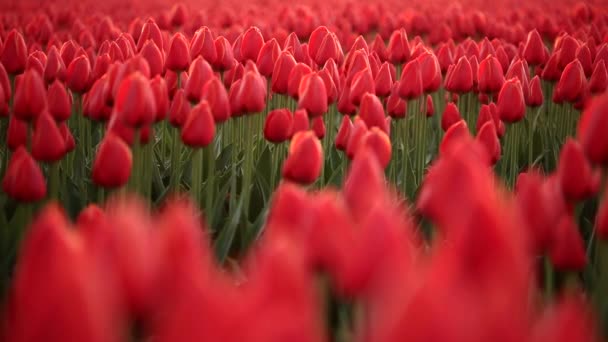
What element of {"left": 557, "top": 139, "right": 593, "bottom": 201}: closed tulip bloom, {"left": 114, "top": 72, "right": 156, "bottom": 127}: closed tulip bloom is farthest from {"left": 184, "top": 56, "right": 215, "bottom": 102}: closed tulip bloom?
{"left": 557, "top": 139, "right": 593, "bottom": 201}: closed tulip bloom

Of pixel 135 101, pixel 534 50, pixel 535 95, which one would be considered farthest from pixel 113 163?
pixel 534 50

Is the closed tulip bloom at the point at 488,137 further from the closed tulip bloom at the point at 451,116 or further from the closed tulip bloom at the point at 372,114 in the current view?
the closed tulip bloom at the point at 451,116

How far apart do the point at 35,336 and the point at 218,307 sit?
0.49 ft

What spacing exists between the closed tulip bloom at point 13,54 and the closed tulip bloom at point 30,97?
942 mm

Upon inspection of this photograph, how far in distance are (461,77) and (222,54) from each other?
1.06 metres

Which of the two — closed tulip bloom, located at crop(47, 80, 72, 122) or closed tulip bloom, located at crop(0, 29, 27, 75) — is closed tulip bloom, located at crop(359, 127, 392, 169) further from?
closed tulip bloom, located at crop(0, 29, 27, 75)

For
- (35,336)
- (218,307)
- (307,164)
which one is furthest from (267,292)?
(307,164)

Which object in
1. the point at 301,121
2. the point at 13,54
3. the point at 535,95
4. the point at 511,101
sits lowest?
the point at 535,95

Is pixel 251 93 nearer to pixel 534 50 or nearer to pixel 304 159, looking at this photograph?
pixel 304 159

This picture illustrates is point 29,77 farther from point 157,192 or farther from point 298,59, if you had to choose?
point 298,59

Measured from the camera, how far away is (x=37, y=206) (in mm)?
2182

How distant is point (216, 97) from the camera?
7.55 ft

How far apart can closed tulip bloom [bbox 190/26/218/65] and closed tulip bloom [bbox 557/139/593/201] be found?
200 cm

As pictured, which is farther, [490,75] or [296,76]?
[490,75]
